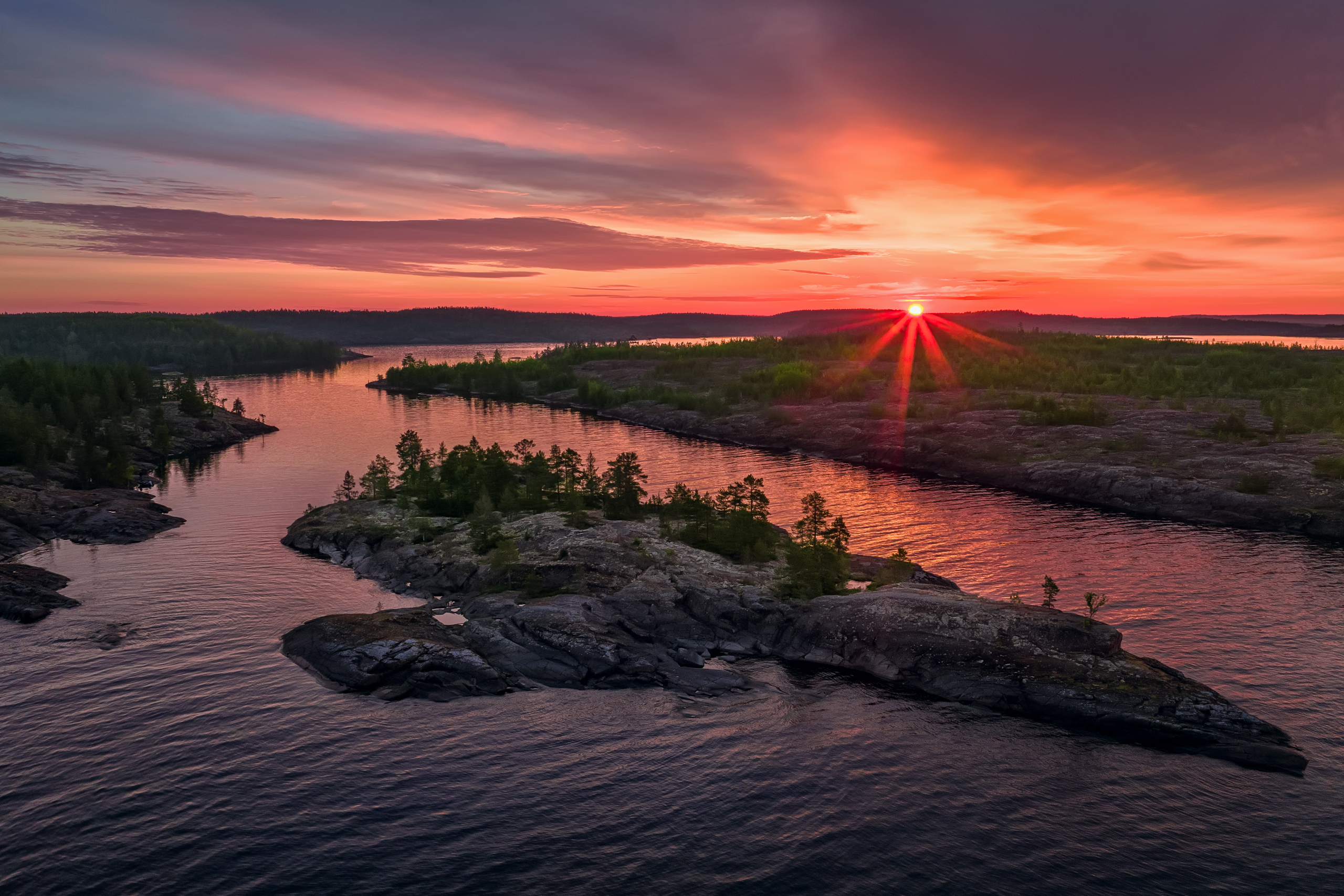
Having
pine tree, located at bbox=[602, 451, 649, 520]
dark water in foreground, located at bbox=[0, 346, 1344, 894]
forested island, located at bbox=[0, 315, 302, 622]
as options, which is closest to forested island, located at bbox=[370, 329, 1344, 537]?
dark water in foreground, located at bbox=[0, 346, 1344, 894]

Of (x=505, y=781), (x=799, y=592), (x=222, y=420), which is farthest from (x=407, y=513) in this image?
(x=222, y=420)

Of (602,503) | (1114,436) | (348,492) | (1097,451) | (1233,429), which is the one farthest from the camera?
(1114,436)

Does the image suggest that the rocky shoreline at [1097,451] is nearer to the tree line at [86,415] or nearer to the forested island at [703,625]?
the forested island at [703,625]

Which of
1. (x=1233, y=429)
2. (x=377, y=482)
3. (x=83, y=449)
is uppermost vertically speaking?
(x=1233, y=429)

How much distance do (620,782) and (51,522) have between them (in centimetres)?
8219

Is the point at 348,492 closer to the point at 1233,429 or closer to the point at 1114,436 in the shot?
the point at 1114,436

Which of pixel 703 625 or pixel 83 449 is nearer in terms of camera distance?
pixel 703 625

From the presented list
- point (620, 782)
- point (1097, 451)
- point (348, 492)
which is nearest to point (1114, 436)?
point (1097, 451)

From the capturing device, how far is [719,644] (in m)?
59.9

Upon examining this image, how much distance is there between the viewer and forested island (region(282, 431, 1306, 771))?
4925cm

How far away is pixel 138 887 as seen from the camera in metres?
34.7

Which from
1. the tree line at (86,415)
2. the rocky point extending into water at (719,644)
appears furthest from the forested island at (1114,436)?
the tree line at (86,415)

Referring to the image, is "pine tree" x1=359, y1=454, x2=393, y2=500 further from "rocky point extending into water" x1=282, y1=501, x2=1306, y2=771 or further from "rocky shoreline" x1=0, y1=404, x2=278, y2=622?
"rocky point extending into water" x1=282, y1=501, x2=1306, y2=771

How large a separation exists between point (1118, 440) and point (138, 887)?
137 meters
